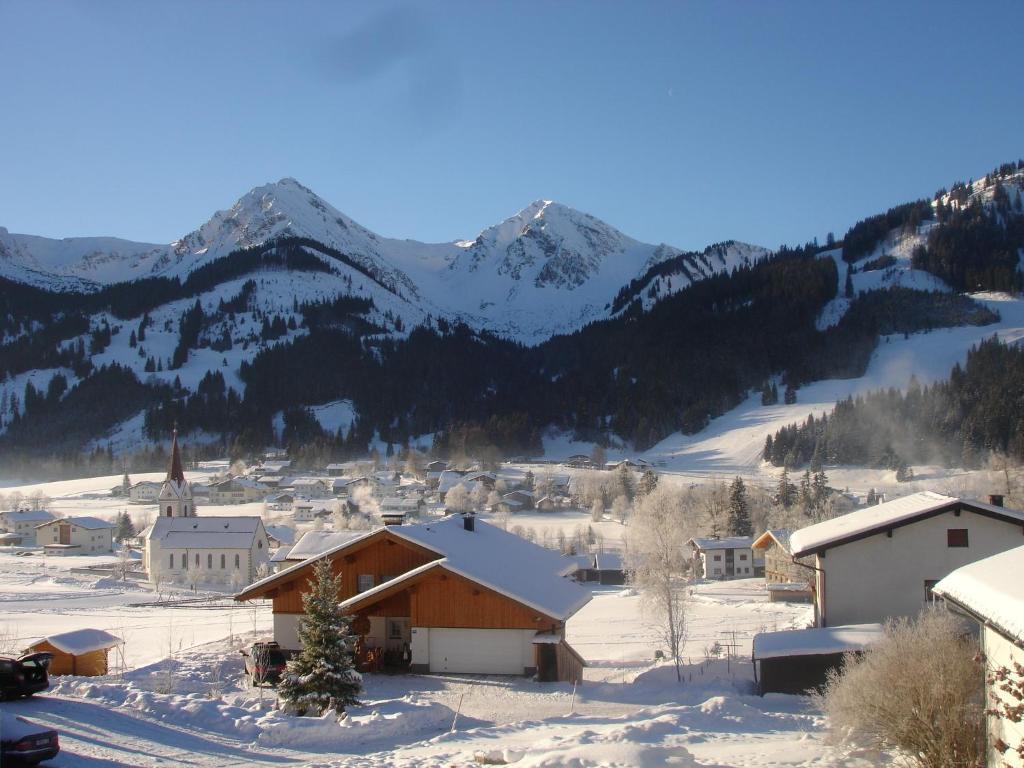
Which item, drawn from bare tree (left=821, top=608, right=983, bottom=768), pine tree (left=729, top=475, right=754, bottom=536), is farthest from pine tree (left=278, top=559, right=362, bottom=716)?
pine tree (left=729, top=475, right=754, bottom=536)

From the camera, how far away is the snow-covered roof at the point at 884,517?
23.9m

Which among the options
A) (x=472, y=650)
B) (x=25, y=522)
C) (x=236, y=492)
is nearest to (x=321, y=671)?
(x=472, y=650)

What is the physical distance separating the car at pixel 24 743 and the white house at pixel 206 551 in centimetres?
6300

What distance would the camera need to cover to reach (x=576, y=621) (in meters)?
46.3

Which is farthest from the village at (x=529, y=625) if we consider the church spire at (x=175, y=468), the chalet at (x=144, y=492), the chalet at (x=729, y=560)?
the chalet at (x=144, y=492)

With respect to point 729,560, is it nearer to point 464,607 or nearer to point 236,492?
point 464,607

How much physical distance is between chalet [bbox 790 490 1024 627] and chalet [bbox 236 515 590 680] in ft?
22.8

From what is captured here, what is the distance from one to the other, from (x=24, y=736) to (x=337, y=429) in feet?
562

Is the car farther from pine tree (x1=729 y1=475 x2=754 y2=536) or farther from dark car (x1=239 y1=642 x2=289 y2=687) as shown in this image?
pine tree (x1=729 y1=475 x2=754 y2=536)

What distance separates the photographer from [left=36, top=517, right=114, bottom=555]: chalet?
89812 millimetres

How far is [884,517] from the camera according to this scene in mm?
24766

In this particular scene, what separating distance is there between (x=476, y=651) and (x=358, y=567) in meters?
4.26

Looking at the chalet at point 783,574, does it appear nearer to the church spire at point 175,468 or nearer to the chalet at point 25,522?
the church spire at point 175,468

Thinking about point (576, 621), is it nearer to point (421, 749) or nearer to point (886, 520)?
point (886, 520)
